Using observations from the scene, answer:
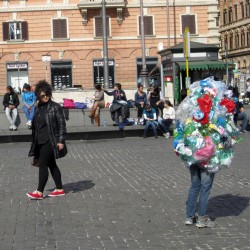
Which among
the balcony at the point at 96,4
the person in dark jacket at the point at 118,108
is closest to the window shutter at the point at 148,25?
the balcony at the point at 96,4

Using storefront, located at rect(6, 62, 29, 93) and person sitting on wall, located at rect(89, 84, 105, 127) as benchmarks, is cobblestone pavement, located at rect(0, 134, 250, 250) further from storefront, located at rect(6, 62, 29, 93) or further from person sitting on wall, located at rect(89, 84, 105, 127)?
storefront, located at rect(6, 62, 29, 93)

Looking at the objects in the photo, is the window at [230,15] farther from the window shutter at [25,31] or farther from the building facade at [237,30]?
the window shutter at [25,31]

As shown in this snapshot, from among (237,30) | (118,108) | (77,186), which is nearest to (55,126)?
(77,186)

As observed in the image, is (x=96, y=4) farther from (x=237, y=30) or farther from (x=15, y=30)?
(x=237, y=30)

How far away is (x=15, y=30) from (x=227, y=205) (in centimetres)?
4571

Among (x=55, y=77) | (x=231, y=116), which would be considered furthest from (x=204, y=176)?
(x=55, y=77)

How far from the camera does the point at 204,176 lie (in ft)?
29.9

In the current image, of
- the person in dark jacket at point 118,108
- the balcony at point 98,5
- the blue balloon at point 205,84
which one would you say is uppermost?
the balcony at point 98,5

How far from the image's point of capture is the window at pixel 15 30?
5459 centimetres

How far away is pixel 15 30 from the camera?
54781 millimetres

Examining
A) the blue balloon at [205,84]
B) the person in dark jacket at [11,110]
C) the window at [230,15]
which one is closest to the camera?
the blue balloon at [205,84]

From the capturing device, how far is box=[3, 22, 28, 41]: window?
5459 centimetres

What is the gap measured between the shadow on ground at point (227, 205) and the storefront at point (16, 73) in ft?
146

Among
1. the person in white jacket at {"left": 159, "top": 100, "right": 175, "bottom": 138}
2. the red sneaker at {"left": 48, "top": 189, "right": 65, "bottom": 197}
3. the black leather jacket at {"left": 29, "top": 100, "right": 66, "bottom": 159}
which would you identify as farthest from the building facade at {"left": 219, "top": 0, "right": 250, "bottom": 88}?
the black leather jacket at {"left": 29, "top": 100, "right": 66, "bottom": 159}
